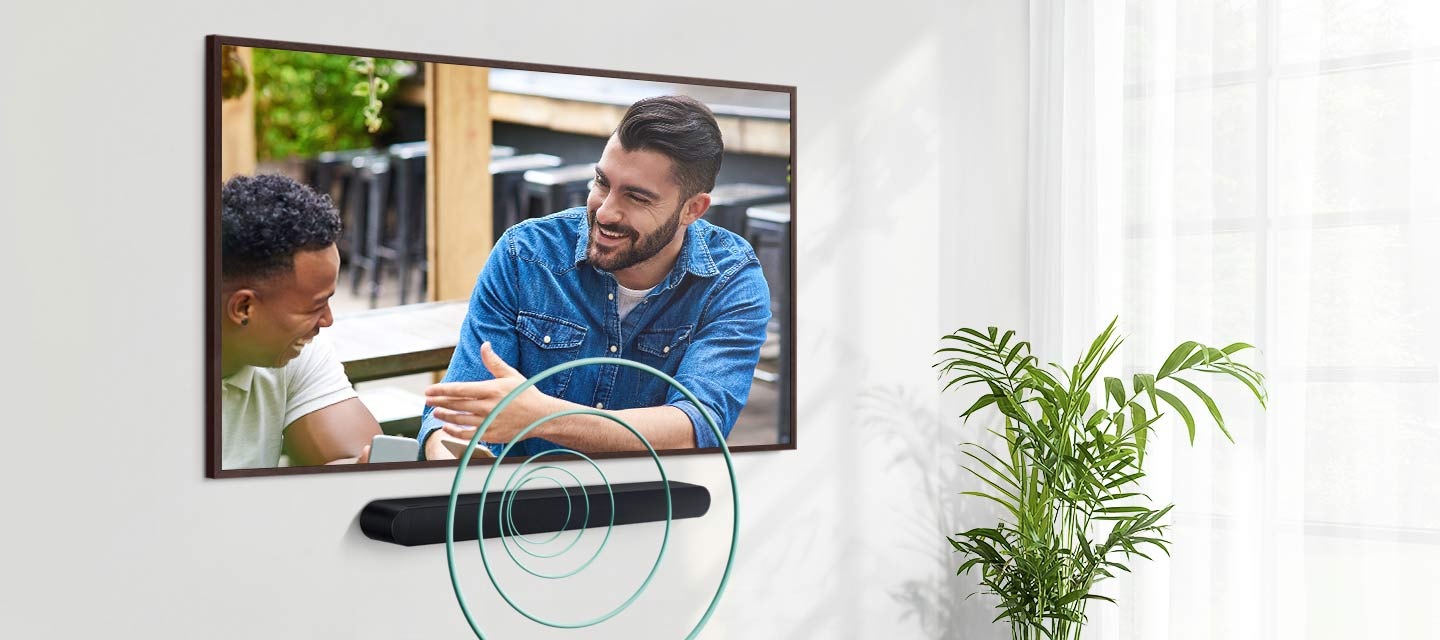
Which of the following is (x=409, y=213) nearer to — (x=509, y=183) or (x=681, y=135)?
(x=509, y=183)

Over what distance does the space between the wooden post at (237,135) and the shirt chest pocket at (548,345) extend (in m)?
0.66

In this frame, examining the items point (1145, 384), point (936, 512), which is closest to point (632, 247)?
point (936, 512)

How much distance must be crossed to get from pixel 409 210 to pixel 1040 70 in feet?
5.82

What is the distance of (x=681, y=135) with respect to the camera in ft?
9.32

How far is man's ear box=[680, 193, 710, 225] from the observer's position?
285 centimetres

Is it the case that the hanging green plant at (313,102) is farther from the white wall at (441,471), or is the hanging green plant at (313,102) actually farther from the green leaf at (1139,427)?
the green leaf at (1139,427)

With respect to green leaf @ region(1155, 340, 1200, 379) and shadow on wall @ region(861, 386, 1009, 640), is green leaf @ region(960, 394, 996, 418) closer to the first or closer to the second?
shadow on wall @ region(861, 386, 1009, 640)

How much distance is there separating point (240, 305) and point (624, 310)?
2.70ft

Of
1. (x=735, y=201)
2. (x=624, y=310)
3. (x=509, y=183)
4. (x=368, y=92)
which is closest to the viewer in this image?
(x=368, y=92)

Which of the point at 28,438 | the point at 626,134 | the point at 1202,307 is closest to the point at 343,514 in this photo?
the point at 28,438

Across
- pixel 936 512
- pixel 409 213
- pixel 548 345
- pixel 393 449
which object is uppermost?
pixel 409 213

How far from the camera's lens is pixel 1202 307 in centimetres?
299

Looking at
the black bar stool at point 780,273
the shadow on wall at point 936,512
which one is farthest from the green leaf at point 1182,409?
the black bar stool at point 780,273

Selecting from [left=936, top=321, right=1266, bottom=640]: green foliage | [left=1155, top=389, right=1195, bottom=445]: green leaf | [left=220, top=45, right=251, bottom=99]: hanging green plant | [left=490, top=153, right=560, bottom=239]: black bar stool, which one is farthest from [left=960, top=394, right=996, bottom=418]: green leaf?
[left=220, top=45, right=251, bottom=99]: hanging green plant
